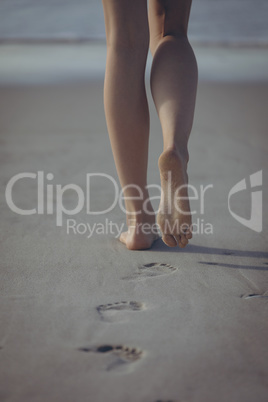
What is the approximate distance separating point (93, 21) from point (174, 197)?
654 centimetres

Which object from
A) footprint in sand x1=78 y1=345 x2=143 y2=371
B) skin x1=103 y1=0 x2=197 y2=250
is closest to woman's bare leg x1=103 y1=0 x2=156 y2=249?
skin x1=103 y1=0 x2=197 y2=250

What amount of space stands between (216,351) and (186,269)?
42cm

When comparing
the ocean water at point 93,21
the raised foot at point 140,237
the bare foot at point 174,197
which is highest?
the ocean water at point 93,21

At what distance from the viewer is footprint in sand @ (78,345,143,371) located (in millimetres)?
875

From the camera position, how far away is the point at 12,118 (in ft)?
10.3

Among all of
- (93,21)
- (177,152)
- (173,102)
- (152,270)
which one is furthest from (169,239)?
(93,21)

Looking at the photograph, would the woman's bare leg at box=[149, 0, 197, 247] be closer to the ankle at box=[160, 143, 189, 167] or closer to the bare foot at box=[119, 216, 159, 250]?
the ankle at box=[160, 143, 189, 167]

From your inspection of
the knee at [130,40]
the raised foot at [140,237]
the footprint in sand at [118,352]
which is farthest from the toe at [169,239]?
the knee at [130,40]

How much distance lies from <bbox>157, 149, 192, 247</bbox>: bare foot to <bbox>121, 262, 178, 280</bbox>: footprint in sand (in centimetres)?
11

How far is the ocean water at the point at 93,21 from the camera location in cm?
666

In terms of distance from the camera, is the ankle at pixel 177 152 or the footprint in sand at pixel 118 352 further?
the ankle at pixel 177 152

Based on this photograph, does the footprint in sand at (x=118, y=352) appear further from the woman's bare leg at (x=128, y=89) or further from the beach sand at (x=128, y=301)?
the woman's bare leg at (x=128, y=89)

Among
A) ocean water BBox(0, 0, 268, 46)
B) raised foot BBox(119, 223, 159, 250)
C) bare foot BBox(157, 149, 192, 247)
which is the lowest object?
raised foot BBox(119, 223, 159, 250)

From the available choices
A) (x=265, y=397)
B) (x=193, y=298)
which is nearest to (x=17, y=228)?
(x=193, y=298)
